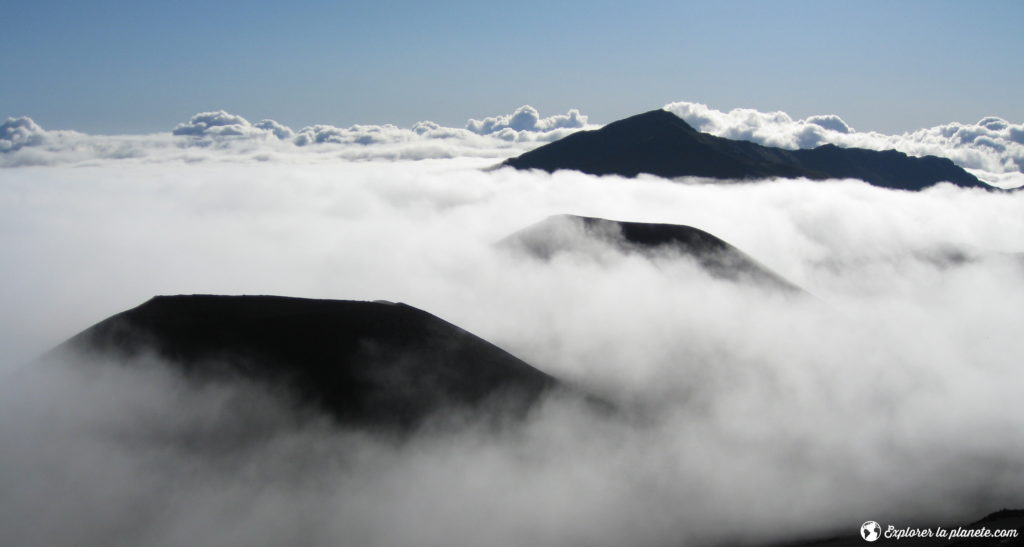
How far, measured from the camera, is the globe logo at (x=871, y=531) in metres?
62.9

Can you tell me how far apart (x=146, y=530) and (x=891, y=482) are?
259 feet

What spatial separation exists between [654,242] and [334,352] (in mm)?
87955

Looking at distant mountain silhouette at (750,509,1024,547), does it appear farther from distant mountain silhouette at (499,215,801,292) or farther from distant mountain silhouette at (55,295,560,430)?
distant mountain silhouette at (499,215,801,292)

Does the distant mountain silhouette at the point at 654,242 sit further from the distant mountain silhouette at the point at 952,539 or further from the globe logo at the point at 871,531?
the globe logo at the point at 871,531

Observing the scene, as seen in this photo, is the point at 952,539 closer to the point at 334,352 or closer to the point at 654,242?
the point at 334,352

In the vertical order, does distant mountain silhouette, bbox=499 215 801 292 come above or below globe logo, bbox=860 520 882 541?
above

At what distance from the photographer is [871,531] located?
64.8 m

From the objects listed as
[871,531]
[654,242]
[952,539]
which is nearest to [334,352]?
[871,531]

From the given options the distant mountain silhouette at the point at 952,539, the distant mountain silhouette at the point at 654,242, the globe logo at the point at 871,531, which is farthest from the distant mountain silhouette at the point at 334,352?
the distant mountain silhouette at the point at 654,242

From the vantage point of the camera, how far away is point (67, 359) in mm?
77375

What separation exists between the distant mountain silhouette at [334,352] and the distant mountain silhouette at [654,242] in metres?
69.5

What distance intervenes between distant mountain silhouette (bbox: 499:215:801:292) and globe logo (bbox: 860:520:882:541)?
244 ft

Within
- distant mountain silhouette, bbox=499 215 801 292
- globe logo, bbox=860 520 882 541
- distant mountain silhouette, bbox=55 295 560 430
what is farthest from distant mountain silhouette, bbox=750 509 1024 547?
distant mountain silhouette, bbox=499 215 801 292

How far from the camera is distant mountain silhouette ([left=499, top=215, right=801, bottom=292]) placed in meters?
141
